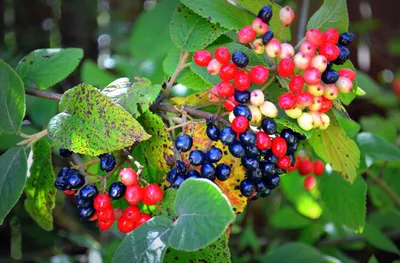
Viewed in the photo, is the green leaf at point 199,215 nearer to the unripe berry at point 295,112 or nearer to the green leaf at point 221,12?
the unripe berry at point 295,112

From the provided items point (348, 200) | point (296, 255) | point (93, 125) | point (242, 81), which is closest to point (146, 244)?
point (93, 125)

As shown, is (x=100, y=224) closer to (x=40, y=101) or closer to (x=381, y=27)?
(x=40, y=101)

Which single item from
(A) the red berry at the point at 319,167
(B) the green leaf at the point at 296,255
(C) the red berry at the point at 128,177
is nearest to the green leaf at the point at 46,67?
(C) the red berry at the point at 128,177

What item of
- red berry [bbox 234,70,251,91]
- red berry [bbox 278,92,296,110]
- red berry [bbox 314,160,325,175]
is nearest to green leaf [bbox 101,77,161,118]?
red berry [bbox 234,70,251,91]

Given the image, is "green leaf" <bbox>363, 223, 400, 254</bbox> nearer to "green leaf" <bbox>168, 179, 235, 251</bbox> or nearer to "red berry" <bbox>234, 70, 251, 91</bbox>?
"red berry" <bbox>234, 70, 251, 91</bbox>

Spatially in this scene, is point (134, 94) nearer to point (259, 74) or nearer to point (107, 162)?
Result: point (107, 162)

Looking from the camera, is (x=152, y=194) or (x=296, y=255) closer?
(x=152, y=194)
